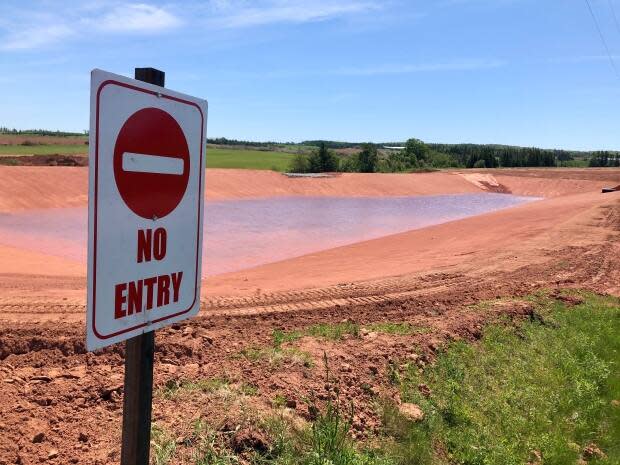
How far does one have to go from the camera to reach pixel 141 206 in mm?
1952

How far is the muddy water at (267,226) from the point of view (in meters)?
17.6

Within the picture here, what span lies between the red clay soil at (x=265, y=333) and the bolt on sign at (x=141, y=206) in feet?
6.21

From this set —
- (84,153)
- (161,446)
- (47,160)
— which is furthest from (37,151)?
(161,446)

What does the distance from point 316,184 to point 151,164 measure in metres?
43.5

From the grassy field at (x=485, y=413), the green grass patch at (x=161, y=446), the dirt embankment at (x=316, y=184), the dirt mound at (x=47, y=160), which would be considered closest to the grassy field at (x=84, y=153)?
the dirt mound at (x=47, y=160)

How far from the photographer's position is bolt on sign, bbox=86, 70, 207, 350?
5.83 ft

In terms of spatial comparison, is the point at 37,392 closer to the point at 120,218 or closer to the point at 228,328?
the point at 228,328

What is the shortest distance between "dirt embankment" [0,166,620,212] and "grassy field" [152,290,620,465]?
26111 millimetres

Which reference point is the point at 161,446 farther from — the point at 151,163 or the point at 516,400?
the point at 516,400

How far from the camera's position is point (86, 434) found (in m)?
3.73

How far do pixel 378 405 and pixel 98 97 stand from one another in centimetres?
395

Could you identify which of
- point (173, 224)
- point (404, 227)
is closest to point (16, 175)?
point (404, 227)

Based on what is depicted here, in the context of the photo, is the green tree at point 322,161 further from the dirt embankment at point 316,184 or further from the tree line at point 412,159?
the dirt embankment at point 316,184

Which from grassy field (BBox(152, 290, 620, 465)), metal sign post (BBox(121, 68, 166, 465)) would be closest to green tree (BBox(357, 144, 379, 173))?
grassy field (BBox(152, 290, 620, 465))
